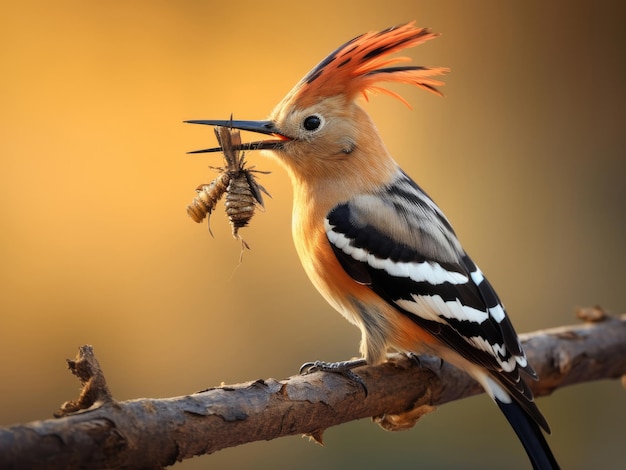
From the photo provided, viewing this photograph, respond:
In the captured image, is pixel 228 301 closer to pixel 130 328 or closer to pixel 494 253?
Answer: pixel 130 328

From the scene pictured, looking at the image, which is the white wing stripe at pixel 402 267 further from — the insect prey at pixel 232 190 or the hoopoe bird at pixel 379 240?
the insect prey at pixel 232 190

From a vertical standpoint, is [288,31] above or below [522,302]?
above

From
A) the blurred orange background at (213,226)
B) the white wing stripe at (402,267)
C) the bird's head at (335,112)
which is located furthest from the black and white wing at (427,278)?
the blurred orange background at (213,226)

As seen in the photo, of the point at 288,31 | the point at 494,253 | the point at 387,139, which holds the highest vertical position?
the point at 288,31

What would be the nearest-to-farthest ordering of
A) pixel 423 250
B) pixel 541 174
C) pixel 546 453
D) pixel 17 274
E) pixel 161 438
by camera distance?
pixel 161 438, pixel 546 453, pixel 423 250, pixel 17 274, pixel 541 174

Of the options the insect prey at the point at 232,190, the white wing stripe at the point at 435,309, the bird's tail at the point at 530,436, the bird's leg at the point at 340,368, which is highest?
the insect prey at the point at 232,190

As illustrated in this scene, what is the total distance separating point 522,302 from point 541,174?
715mm

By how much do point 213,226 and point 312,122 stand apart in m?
1.42

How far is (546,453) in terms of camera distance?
2.03 m

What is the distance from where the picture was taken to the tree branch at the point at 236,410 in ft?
4.50

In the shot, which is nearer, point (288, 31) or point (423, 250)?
point (423, 250)

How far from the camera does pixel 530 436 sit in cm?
206

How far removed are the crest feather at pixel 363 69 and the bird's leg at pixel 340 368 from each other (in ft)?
2.43

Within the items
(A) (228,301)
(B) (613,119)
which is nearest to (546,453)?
(A) (228,301)
